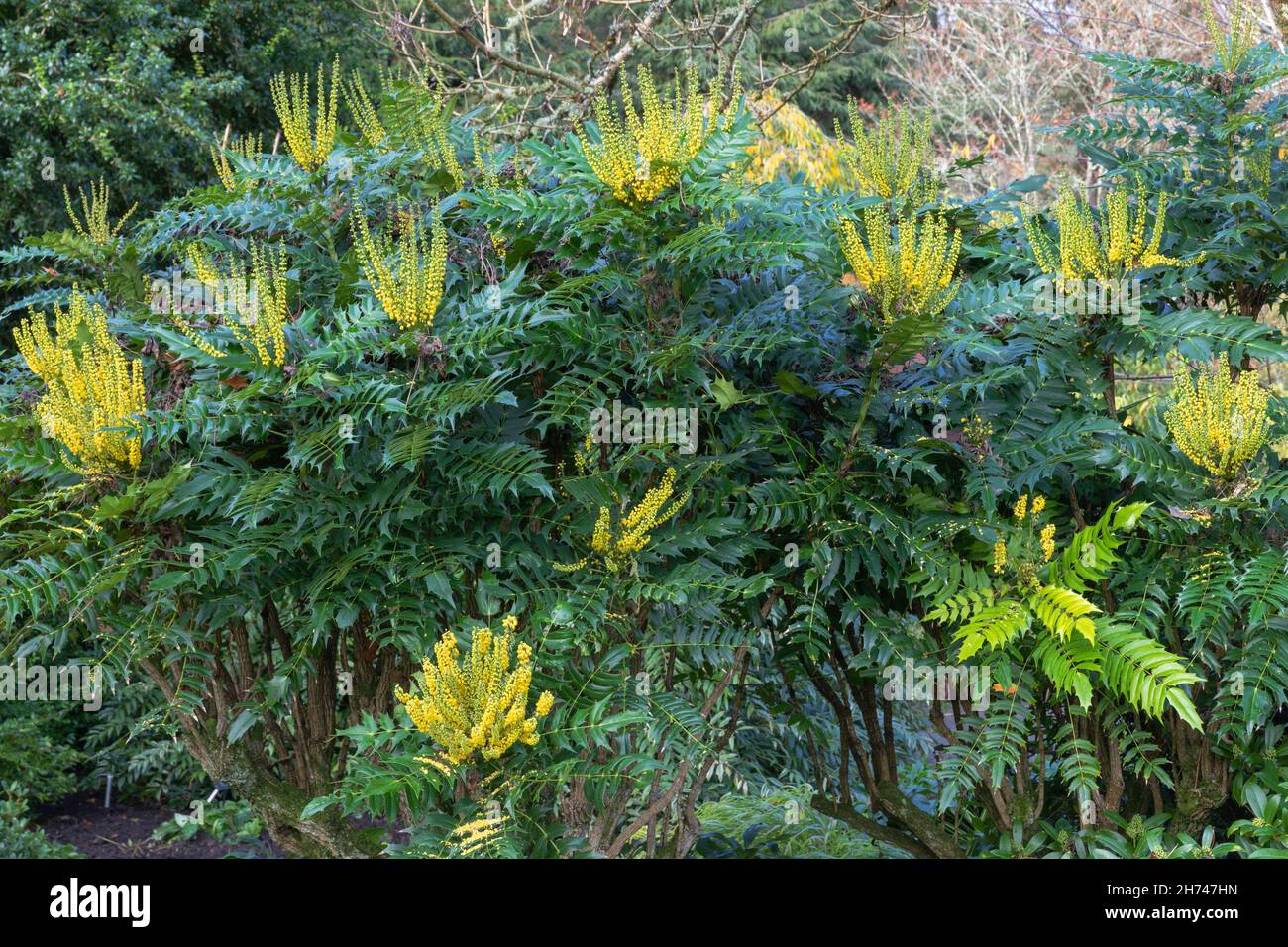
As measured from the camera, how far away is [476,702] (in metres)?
2.53

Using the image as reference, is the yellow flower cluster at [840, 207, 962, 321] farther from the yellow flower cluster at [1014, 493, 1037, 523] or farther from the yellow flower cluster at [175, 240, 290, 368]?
the yellow flower cluster at [175, 240, 290, 368]

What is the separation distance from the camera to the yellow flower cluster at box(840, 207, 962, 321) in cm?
295

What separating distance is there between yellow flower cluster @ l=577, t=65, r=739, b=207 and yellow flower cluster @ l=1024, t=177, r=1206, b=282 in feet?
3.01

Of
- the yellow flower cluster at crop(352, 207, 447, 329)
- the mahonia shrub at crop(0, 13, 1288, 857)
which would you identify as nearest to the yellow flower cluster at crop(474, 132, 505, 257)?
the mahonia shrub at crop(0, 13, 1288, 857)

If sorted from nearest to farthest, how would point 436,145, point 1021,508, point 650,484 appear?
1. point 1021,508
2. point 650,484
3. point 436,145

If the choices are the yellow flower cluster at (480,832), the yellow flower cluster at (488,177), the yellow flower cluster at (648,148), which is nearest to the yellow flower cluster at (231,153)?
the yellow flower cluster at (488,177)

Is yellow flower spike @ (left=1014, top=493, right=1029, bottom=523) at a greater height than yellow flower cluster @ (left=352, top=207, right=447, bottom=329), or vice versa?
yellow flower cluster @ (left=352, top=207, right=447, bottom=329)

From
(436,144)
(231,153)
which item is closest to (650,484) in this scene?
(436,144)

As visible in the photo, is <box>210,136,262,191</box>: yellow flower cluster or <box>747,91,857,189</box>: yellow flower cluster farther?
<box>747,91,857,189</box>: yellow flower cluster

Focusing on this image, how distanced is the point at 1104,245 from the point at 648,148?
1.25 m

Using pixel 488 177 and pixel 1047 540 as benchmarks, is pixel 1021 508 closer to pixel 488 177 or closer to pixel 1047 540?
pixel 1047 540

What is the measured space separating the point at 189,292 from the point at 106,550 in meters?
Result: 0.78

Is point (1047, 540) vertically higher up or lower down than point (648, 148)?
lower down
